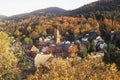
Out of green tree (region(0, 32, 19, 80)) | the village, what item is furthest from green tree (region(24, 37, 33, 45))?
green tree (region(0, 32, 19, 80))

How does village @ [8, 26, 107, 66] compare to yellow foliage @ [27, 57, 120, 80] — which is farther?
village @ [8, 26, 107, 66]

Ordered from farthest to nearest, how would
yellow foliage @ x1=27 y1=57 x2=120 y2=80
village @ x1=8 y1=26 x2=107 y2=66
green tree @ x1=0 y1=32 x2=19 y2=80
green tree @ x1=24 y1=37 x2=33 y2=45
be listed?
green tree @ x1=24 y1=37 x2=33 y2=45
village @ x1=8 y1=26 x2=107 y2=66
green tree @ x1=0 y1=32 x2=19 y2=80
yellow foliage @ x1=27 y1=57 x2=120 y2=80

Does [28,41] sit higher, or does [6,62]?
[6,62]

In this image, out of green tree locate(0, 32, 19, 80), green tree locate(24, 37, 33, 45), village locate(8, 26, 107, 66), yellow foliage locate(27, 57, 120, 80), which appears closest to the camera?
yellow foliage locate(27, 57, 120, 80)

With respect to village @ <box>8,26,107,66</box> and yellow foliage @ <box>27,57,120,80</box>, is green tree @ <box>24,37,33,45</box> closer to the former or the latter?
village @ <box>8,26,107,66</box>

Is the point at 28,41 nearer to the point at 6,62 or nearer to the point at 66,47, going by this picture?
the point at 66,47

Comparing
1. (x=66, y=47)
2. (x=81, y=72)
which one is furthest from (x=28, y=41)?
(x=81, y=72)

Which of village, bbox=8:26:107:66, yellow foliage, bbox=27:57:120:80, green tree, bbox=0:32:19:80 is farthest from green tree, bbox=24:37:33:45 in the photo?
yellow foliage, bbox=27:57:120:80

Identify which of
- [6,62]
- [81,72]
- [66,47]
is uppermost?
[6,62]

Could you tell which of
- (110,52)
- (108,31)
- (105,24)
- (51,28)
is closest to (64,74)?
(110,52)

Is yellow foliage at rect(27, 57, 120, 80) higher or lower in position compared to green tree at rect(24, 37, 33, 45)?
higher

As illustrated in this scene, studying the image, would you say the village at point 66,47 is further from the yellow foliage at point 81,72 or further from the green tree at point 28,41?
the yellow foliage at point 81,72
